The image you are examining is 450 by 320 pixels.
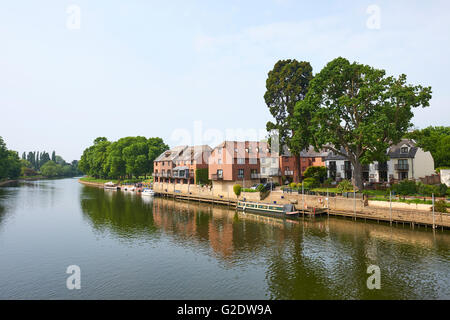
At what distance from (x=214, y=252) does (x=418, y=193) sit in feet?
127

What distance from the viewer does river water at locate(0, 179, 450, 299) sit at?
24.3 m

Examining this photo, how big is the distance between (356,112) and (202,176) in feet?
160

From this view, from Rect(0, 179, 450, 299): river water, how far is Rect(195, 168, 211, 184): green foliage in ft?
111

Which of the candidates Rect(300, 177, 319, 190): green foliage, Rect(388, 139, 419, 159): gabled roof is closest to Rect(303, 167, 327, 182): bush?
Rect(300, 177, 319, 190): green foliage

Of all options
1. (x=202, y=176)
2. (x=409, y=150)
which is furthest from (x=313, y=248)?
(x=202, y=176)

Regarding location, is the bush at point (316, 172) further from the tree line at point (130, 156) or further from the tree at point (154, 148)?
the tree line at point (130, 156)

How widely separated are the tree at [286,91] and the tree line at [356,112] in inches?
321

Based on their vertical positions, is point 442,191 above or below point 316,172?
below

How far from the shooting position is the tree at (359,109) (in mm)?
50250

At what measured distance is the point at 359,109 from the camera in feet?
172

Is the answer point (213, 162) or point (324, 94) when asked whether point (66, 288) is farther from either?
point (213, 162)

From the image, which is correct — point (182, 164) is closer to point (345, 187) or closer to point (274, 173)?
point (274, 173)

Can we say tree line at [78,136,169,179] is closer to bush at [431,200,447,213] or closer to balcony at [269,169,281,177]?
balcony at [269,169,281,177]
